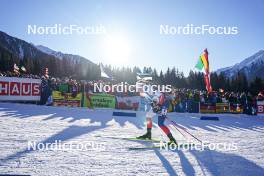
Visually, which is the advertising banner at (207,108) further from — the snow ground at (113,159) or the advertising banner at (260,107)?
the snow ground at (113,159)

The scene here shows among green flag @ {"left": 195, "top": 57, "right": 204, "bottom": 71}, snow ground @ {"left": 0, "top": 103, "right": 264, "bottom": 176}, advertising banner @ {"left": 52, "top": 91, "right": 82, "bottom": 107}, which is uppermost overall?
green flag @ {"left": 195, "top": 57, "right": 204, "bottom": 71}

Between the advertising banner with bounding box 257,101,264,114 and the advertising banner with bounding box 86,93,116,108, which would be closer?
the advertising banner with bounding box 86,93,116,108

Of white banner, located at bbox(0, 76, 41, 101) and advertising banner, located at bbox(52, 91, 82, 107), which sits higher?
white banner, located at bbox(0, 76, 41, 101)

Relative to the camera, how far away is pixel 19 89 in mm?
21188

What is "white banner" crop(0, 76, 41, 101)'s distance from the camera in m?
20.7

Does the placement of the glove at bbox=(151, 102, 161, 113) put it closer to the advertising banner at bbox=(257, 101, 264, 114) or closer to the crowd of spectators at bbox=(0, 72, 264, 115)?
the crowd of spectators at bbox=(0, 72, 264, 115)

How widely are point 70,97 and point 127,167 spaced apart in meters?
16.5

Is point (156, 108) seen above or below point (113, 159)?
above

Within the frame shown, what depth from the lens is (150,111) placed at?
1048cm

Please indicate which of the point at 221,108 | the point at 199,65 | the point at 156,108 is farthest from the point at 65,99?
the point at 156,108

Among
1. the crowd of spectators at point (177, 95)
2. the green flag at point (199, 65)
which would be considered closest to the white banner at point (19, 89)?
the crowd of spectators at point (177, 95)

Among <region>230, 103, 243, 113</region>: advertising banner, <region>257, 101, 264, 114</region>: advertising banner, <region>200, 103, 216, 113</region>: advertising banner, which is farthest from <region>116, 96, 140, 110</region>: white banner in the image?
<region>257, 101, 264, 114</region>: advertising banner

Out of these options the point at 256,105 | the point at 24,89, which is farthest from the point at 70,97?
the point at 256,105

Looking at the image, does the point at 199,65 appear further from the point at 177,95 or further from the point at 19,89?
the point at 19,89
